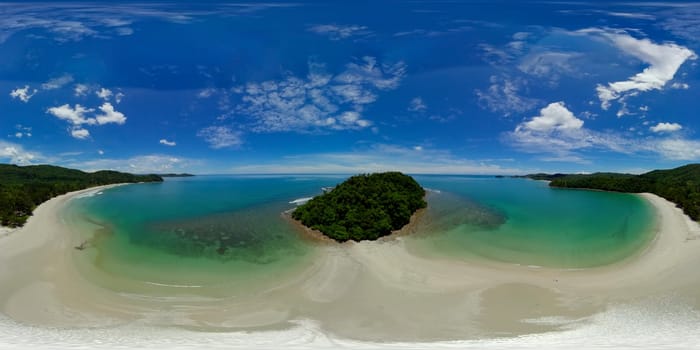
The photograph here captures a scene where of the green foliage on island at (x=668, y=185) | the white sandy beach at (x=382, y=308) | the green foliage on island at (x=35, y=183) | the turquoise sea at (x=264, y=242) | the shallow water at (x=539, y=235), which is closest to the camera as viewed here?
the white sandy beach at (x=382, y=308)

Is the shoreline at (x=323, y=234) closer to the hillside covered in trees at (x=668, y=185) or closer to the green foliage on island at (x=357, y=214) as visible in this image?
the green foliage on island at (x=357, y=214)

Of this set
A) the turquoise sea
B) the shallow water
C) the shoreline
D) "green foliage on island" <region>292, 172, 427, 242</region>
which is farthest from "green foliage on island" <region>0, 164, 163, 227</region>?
the shallow water

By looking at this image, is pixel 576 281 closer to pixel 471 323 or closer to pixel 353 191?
pixel 471 323

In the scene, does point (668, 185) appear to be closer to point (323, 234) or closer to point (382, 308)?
point (323, 234)

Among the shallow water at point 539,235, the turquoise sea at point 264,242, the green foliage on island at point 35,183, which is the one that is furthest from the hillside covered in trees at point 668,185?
the green foliage on island at point 35,183

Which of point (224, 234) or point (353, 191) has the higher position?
point (353, 191)

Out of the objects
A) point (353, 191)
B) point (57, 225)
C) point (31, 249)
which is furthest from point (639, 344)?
point (57, 225)

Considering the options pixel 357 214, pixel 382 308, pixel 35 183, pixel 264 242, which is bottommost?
pixel 382 308

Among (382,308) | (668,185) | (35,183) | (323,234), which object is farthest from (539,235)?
→ (35,183)
